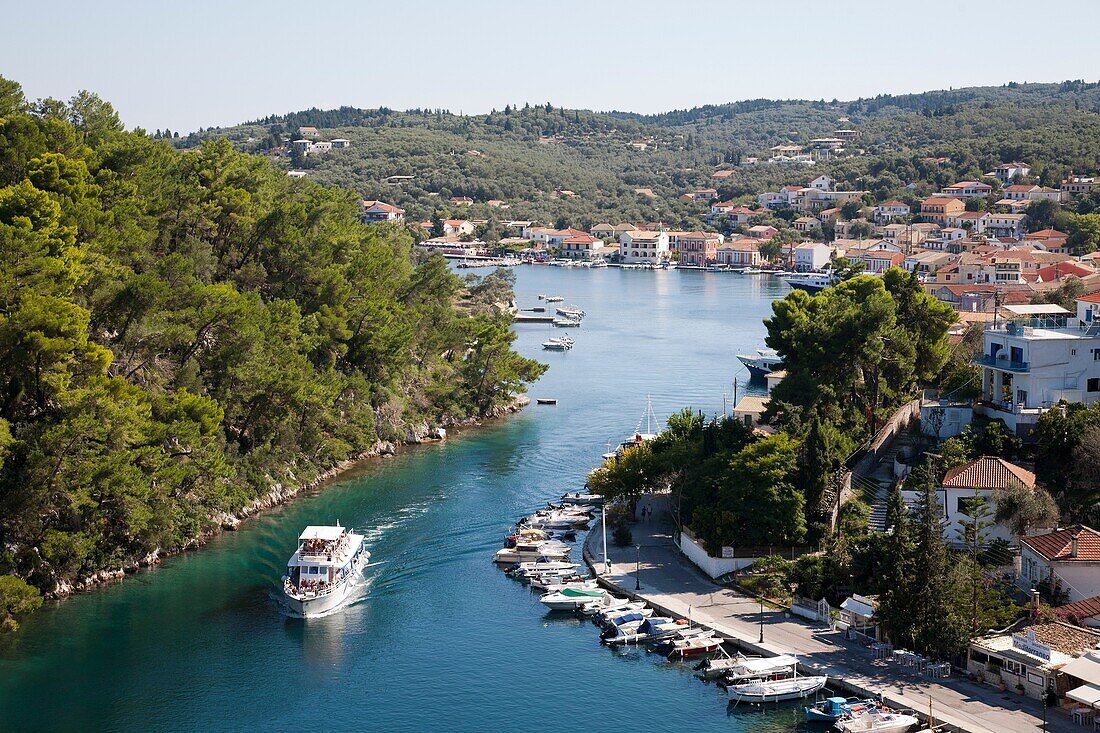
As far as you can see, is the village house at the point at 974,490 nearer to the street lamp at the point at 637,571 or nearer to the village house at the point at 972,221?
the street lamp at the point at 637,571

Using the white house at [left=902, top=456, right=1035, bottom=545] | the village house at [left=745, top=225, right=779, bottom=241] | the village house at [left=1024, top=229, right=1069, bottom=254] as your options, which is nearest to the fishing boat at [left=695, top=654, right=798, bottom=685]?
the white house at [left=902, top=456, right=1035, bottom=545]

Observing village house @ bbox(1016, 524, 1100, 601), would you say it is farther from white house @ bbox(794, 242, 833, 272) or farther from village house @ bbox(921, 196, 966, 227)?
village house @ bbox(921, 196, 966, 227)

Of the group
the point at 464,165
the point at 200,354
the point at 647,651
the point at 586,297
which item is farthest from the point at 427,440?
the point at 464,165

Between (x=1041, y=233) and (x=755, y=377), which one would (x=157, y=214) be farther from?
(x=1041, y=233)

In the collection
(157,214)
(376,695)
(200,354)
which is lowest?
(376,695)

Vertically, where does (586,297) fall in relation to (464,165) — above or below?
below

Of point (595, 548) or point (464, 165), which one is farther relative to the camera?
point (464, 165)
